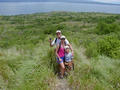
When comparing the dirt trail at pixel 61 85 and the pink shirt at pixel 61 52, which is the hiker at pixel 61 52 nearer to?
the pink shirt at pixel 61 52

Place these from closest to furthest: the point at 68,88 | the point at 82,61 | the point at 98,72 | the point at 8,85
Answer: the point at 8,85 < the point at 68,88 < the point at 98,72 < the point at 82,61

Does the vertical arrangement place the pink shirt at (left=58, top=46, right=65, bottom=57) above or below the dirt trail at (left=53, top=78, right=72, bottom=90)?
above

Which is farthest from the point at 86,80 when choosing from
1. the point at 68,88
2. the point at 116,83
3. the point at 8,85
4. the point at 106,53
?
the point at 106,53

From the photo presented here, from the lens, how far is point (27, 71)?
312cm

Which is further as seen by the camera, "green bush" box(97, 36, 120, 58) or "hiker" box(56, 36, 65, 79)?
"green bush" box(97, 36, 120, 58)

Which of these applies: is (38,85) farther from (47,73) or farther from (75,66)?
(75,66)

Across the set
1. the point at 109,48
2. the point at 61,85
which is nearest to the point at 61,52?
the point at 61,85

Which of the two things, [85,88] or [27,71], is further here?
[27,71]

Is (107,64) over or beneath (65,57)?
beneath

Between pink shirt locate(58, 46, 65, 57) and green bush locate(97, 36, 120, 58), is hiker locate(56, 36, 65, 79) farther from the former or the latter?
green bush locate(97, 36, 120, 58)

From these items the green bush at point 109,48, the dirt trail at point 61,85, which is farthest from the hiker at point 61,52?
the green bush at point 109,48

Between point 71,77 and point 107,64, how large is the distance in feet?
4.97

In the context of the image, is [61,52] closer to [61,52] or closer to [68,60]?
[61,52]

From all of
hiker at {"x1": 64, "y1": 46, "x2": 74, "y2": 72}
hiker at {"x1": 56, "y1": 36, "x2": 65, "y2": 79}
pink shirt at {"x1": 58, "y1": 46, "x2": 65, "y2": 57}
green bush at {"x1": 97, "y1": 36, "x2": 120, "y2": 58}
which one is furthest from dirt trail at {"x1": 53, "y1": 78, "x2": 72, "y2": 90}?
green bush at {"x1": 97, "y1": 36, "x2": 120, "y2": 58}
